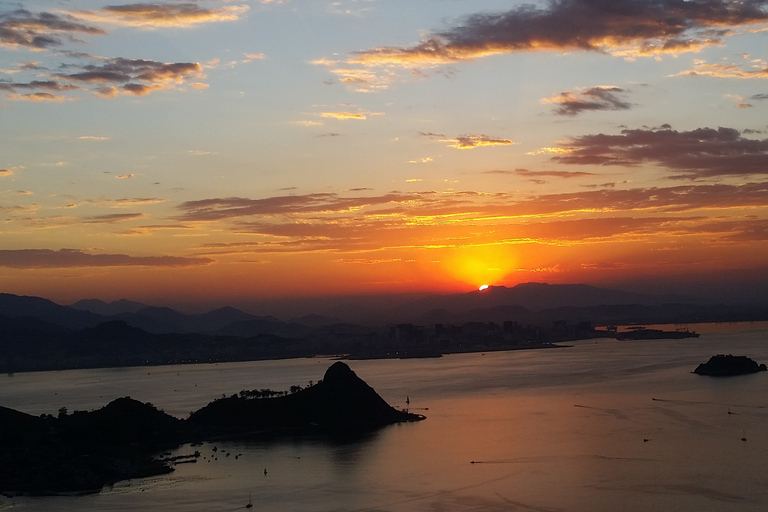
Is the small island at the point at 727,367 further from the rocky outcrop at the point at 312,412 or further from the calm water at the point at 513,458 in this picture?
the rocky outcrop at the point at 312,412

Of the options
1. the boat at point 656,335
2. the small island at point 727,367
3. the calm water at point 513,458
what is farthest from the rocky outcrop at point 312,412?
the boat at point 656,335

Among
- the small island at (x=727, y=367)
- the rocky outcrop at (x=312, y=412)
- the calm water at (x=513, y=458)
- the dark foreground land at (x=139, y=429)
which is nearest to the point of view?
the calm water at (x=513, y=458)

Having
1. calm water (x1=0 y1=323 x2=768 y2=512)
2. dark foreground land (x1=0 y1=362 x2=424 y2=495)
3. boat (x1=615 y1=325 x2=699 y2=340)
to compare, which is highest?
boat (x1=615 y1=325 x2=699 y2=340)

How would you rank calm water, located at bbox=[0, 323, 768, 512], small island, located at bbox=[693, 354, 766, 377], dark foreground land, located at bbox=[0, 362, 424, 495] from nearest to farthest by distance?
calm water, located at bbox=[0, 323, 768, 512] < dark foreground land, located at bbox=[0, 362, 424, 495] < small island, located at bbox=[693, 354, 766, 377]

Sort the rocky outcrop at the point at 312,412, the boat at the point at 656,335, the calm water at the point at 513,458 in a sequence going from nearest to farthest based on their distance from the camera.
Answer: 1. the calm water at the point at 513,458
2. the rocky outcrop at the point at 312,412
3. the boat at the point at 656,335

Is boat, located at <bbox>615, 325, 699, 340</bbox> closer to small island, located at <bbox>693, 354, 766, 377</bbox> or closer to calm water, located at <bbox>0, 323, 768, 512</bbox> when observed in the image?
small island, located at <bbox>693, 354, 766, 377</bbox>

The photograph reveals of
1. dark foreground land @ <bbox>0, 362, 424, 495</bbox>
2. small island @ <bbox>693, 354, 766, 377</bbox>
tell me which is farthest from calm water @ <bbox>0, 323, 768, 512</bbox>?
small island @ <bbox>693, 354, 766, 377</bbox>

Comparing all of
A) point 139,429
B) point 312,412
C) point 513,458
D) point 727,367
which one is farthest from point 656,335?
point 139,429

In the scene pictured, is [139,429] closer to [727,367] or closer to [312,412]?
[312,412]
